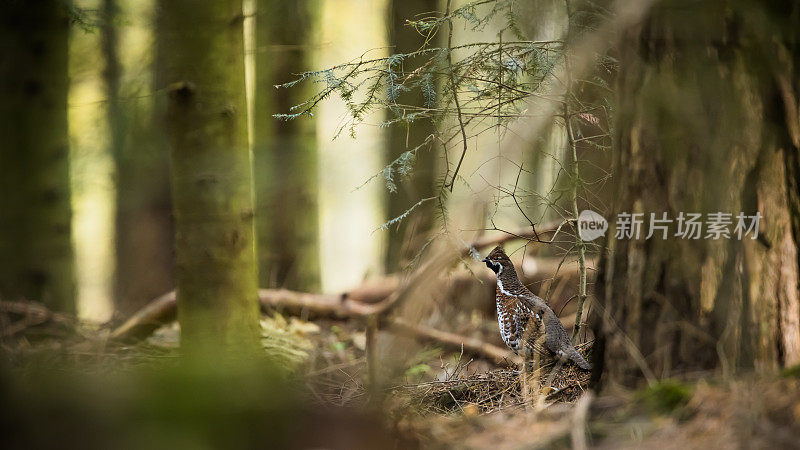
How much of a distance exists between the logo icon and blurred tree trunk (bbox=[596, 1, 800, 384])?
1252mm

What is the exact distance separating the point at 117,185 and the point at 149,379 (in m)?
7.47

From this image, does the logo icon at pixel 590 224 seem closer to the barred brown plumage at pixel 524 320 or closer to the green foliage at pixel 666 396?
the barred brown plumage at pixel 524 320

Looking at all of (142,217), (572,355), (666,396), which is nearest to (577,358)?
(572,355)

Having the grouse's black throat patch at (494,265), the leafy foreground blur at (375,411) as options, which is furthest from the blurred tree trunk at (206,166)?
the grouse's black throat patch at (494,265)

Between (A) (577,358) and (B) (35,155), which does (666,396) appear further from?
(B) (35,155)

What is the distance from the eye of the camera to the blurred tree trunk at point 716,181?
2.24 metres

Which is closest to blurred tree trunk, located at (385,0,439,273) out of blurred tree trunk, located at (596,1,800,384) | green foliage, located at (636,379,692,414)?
blurred tree trunk, located at (596,1,800,384)

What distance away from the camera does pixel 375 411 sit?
249 cm

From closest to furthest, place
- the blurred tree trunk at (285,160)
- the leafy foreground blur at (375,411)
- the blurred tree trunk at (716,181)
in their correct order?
the leafy foreground blur at (375,411)
the blurred tree trunk at (716,181)
the blurred tree trunk at (285,160)

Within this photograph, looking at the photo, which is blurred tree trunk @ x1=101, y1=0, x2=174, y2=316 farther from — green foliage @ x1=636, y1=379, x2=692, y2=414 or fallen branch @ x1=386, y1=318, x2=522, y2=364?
green foliage @ x1=636, y1=379, x2=692, y2=414

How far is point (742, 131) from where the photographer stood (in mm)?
2244

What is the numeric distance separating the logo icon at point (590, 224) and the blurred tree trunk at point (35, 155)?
4306 millimetres

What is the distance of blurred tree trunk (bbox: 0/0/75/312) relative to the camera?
5270 mm

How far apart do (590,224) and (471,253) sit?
33.8 inches
